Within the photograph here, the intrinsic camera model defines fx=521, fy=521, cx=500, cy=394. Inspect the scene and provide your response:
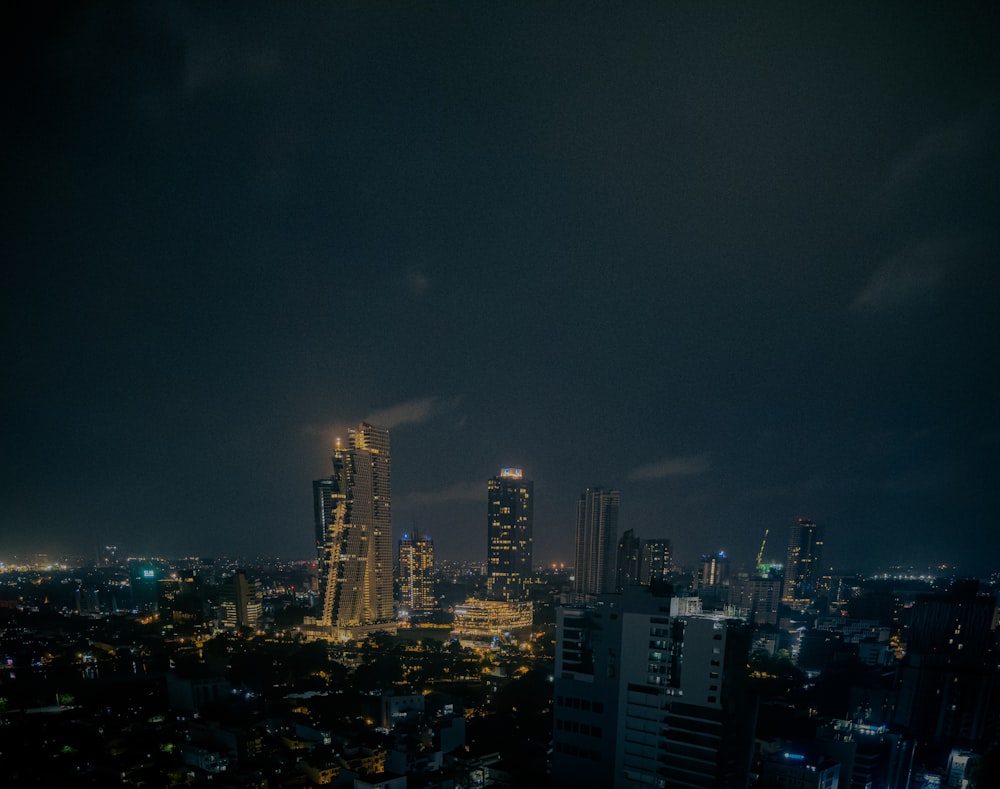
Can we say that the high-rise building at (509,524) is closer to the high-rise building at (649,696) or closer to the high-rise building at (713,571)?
the high-rise building at (713,571)

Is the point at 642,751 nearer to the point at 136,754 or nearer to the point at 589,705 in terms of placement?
the point at 589,705

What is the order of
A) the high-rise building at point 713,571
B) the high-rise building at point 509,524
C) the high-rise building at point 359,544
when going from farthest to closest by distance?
1. the high-rise building at point 509,524
2. the high-rise building at point 713,571
3. the high-rise building at point 359,544

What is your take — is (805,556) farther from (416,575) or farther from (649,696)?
(649,696)

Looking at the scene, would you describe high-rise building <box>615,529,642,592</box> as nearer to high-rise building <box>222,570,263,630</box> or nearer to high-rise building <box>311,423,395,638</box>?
high-rise building <box>311,423,395,638</box>

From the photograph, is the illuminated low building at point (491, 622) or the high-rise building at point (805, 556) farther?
the high-rise building at point (805, 556)

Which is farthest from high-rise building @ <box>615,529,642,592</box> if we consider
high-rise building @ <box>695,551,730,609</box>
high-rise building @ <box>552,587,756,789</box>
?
high-rise building @ <box>552,587,756,789</box>

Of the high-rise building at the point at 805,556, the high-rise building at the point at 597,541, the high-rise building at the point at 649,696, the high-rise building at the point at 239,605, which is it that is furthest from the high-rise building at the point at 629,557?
the high-rise building at the point at 649,696

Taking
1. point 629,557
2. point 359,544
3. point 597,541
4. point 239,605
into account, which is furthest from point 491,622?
point 597,541
